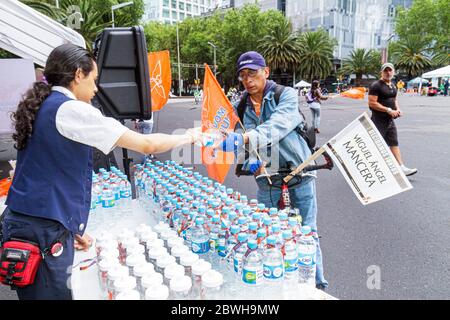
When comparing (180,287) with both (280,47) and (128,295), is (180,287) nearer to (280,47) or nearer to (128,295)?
(128,295)

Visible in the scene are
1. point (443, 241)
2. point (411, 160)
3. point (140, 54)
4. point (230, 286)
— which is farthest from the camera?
point (411, 160)

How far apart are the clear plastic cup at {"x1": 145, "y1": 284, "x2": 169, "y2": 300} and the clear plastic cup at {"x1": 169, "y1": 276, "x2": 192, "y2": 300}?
0.12ft

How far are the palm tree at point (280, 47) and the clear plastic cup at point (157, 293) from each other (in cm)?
5297

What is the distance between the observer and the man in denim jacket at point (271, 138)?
8.46 feet

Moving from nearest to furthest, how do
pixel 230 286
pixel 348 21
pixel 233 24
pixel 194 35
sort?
pixel 230 286 → pixel 233 24 → pixel 194 35 → pixel 348 21

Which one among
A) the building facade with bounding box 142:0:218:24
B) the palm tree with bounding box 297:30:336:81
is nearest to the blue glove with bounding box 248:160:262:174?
the palm tree with bounding box 297:30:336:81

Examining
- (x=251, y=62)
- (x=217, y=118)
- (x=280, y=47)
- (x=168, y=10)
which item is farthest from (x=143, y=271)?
(x=168, y=10)

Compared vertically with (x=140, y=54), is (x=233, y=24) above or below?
above

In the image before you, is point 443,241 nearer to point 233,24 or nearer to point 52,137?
point 52,137

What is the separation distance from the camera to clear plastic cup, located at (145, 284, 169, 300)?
1.57 meters

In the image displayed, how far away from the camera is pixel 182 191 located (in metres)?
2.90

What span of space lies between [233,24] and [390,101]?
4702cm

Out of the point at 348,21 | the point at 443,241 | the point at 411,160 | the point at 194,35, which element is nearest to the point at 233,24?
the point at 194,35

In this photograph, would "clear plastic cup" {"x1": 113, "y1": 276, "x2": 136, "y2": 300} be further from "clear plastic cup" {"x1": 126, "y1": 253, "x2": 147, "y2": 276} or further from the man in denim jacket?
the man in denim jacket
